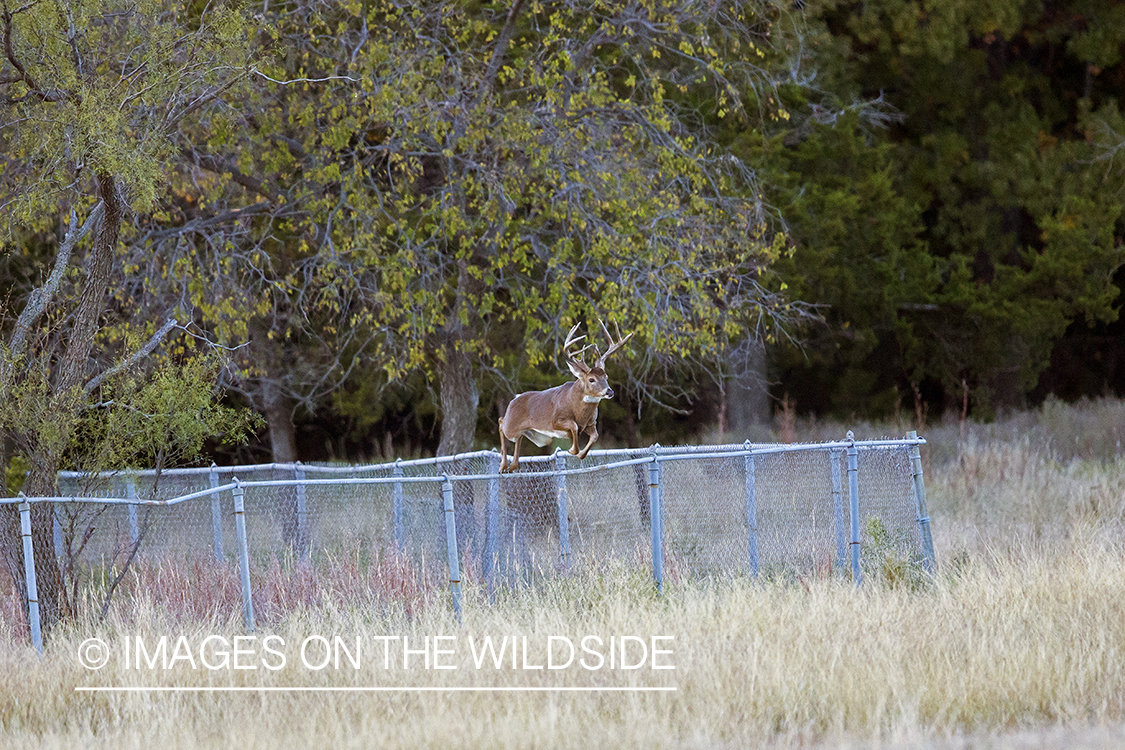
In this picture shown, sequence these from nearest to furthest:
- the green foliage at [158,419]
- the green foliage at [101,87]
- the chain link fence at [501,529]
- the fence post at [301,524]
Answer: the green foliage at [101,87] → the green foliage at [158,419] → the chain link fence at [501,529] → the fence post at [301,524]

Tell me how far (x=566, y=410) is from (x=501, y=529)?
16.5ft

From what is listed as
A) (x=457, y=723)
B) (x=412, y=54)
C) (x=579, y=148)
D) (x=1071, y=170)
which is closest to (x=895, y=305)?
(x=1071, y=170)

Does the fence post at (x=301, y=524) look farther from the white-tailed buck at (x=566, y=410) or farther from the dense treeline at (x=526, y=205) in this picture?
the white-tailed buck at (x=566, y=410)

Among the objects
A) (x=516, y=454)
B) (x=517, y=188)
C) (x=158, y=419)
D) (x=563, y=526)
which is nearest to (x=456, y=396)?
(x=517, y=188)

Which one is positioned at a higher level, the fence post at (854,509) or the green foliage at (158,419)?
the green foliage at (158,419)

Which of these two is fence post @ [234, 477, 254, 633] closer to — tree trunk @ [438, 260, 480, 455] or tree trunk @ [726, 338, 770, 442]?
tree trunk @ [438, 260, 480, 455]

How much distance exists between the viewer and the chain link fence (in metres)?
11.3

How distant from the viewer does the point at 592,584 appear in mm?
10938

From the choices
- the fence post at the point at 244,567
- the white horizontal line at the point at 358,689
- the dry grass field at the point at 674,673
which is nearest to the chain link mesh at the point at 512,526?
the fence post at the point at 244,567

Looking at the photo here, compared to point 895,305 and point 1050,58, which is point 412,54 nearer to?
point 895,305

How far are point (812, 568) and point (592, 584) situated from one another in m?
2.50

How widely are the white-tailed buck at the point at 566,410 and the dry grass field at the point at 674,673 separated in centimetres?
158

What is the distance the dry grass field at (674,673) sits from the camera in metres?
7.55

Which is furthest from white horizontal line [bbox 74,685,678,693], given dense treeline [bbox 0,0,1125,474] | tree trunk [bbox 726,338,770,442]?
tree trunk [bbox 726,338,770,442]
